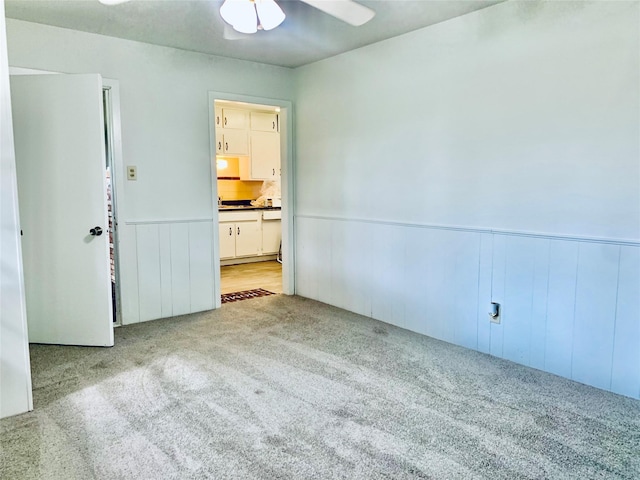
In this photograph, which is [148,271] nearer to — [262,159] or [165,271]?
[165,271]

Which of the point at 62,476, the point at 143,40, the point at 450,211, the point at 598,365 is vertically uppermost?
the point at 143,40

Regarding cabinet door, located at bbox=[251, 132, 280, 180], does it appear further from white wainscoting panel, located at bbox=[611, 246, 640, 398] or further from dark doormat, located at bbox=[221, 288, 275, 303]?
white wainscoting panel, located at bbox=[611, 246, 640, 398]

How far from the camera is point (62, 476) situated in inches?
68.4

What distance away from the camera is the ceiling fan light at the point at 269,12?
221 centimetres

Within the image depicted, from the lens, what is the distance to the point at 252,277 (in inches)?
221

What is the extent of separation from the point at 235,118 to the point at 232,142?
354 millimetres

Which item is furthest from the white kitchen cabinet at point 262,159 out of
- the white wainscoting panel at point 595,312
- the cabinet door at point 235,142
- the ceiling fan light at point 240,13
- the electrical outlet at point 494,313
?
A: the white wainscoting panel at point 595,312

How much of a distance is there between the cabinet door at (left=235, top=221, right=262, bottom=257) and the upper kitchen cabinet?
4.69ft

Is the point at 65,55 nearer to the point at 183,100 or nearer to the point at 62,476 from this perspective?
the point at 183,100

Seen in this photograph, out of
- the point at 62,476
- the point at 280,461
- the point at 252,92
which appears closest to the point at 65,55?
the point at 252,92

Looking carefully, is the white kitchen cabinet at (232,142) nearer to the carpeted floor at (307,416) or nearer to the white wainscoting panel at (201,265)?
the white wainscoting panel at (201,265)

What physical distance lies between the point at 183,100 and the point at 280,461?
310cm

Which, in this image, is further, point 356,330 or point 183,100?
point 183,100

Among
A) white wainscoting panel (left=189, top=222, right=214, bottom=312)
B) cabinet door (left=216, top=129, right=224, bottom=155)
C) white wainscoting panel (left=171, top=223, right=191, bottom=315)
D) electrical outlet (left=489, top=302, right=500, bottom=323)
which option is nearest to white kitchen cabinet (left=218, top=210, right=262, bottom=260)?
cabinet door (left=216, top=129, right=224, bottom=155)
